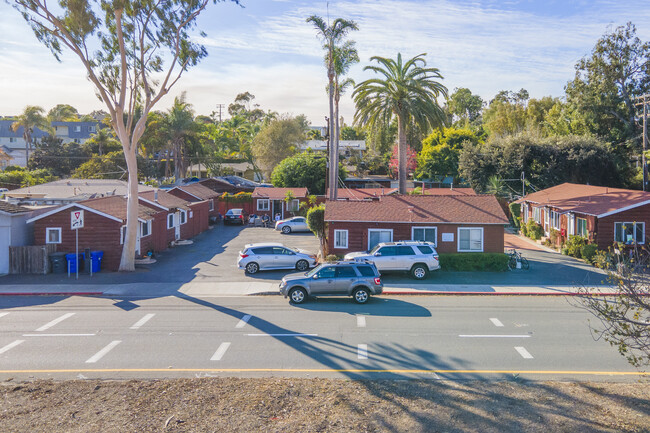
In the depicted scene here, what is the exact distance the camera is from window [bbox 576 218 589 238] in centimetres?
3059

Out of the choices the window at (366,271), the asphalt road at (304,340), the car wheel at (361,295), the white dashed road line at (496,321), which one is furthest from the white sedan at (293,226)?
the white dashed road line at (496,321)

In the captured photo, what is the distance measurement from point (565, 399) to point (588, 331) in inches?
254

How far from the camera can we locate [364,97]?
36969 millimetres

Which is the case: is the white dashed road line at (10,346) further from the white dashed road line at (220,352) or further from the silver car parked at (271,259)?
the silver car parked at (271,259)

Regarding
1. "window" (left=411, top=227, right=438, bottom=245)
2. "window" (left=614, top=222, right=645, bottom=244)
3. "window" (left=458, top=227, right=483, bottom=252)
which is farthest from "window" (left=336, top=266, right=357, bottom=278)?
"window" (left=614, top=222, right=645, bottom=244)

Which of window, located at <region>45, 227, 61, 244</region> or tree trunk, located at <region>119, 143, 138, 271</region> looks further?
window, located at <region>45, 227, 61, 244</region>

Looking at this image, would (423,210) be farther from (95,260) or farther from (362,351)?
(95,260)

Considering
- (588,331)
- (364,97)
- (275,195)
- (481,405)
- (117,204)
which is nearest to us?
(481,405)

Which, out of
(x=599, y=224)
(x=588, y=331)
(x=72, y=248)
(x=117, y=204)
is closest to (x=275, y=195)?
(x=117, y=204)

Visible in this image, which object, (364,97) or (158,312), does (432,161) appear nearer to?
(364,97)

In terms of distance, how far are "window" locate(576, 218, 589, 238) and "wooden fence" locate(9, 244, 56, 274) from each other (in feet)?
Result: 94.8

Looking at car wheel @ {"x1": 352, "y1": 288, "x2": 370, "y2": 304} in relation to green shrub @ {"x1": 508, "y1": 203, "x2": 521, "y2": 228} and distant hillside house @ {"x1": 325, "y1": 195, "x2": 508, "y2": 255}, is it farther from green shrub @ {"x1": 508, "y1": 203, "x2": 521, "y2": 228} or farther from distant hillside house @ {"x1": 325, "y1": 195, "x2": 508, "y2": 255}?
green shrub @ {"x1": 508, "y1": 203, "x2": 521, "y2": 228}

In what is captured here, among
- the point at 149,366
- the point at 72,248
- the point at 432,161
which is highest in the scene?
the point at 432,161

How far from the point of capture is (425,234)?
94.0 ft
